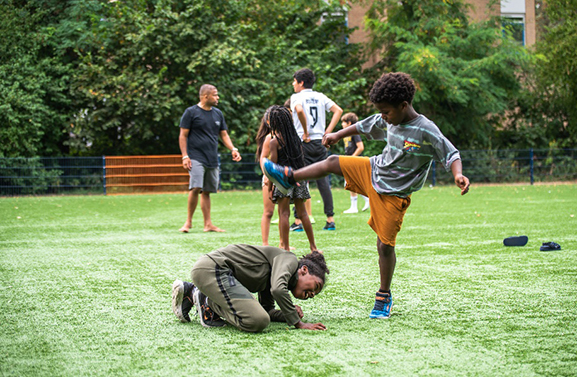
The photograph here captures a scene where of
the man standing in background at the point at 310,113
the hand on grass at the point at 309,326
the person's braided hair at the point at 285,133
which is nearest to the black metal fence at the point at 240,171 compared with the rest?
the man standing in background at the point at 310,113

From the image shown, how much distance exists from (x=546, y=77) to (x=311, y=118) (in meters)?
19.9

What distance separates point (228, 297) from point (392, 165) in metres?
1.36

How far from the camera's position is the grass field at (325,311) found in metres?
3.01

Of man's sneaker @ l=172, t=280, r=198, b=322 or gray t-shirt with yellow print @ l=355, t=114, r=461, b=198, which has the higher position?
gray t-shirt with yellow print @ l=355, t=114, r=461, b=198

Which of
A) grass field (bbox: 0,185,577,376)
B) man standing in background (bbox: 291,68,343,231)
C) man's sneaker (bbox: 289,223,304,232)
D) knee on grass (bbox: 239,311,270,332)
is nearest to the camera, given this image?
grass field (bbox: 0,185,577,376)

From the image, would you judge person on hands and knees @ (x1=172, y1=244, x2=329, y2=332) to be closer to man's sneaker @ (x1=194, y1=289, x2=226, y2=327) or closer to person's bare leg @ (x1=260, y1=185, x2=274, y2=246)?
man's sneaker @ (x1=194, y1=289, x2=226, y2=327)

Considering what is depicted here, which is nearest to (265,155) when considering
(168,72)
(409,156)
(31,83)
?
(409,156)

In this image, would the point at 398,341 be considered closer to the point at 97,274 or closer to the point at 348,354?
the point at 348,354

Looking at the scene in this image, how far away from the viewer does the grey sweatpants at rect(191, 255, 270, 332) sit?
3.62 metres

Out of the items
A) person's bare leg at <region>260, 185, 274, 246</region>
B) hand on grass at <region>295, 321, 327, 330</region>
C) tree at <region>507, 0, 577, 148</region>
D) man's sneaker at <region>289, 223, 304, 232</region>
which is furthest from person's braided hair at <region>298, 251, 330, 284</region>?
tree at <region>507, 0, 577, 148</region>

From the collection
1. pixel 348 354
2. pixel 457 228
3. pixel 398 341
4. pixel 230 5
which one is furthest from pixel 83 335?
pixel 230 5

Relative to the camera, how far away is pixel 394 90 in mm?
3840

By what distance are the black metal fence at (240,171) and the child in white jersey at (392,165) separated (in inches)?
635

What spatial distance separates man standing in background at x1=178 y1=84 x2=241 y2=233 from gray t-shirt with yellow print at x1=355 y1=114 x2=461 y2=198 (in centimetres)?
495
